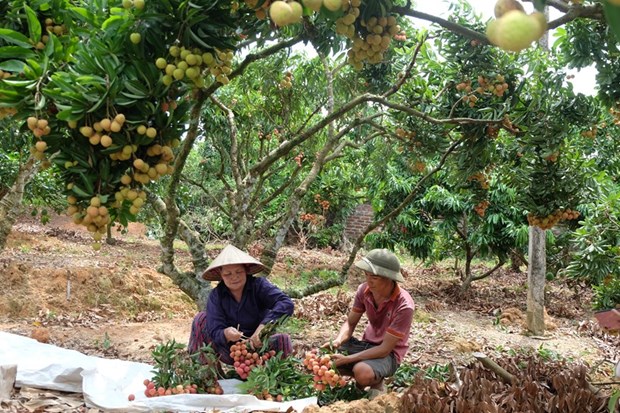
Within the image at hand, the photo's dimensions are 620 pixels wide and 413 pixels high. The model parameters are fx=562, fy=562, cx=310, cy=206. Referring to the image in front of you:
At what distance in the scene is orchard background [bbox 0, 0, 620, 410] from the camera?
199cm

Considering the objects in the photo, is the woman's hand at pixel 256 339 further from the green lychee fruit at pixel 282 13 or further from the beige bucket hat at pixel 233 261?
the green lychee fruit at pixel 282 13

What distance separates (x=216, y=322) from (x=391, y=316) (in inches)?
44.8

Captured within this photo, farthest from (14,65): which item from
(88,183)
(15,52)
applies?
(88,183)

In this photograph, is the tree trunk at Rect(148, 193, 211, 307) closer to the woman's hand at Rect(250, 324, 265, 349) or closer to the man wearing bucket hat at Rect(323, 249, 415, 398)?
the woman's hand at Rect(250, 324, 265, 349)

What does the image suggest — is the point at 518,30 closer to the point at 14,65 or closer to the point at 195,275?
the point at 14,65

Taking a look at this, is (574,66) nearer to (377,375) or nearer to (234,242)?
(377,375)

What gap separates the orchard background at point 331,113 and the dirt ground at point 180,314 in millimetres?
531

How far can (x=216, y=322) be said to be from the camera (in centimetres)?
362

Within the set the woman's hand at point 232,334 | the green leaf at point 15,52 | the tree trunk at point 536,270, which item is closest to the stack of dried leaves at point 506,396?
the woman's hand at point 232,334

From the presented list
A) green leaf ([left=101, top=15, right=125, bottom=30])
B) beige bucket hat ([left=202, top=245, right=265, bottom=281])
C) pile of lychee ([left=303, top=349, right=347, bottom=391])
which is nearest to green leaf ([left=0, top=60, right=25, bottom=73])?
green leaf ([left=101, top=15, right=125, bottom=30])

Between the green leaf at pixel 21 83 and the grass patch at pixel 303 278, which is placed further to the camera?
the grass patch at pixel 303 278

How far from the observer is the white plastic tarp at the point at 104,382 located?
10.2 feet

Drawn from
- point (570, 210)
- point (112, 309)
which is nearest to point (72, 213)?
point (570, 210)

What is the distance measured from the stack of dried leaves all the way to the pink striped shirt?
0.50m
